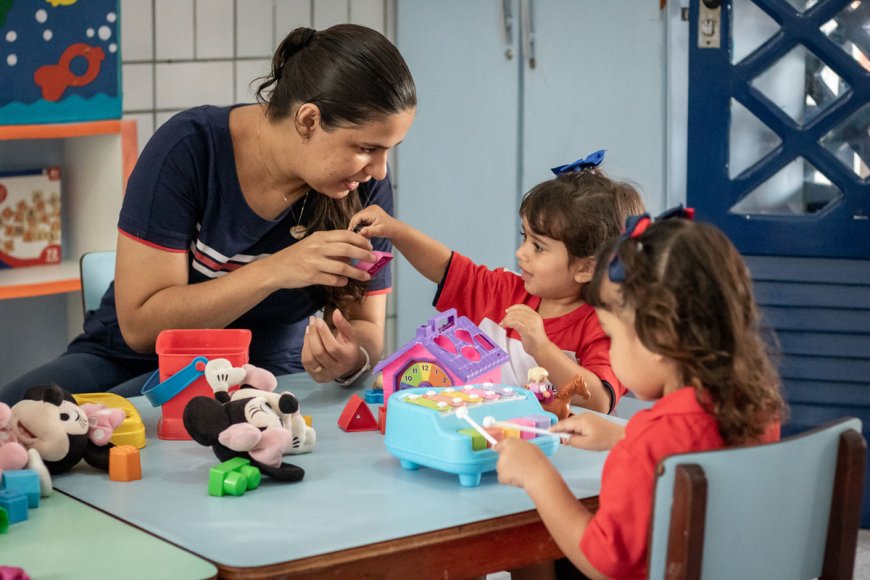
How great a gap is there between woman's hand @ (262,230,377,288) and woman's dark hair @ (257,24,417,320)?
166mm

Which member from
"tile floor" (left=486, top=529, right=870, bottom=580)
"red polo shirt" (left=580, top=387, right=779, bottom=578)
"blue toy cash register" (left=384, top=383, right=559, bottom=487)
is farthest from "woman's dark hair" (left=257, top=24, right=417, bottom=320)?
"tile floor" (left=486, top=529, right=870, bottom=580)

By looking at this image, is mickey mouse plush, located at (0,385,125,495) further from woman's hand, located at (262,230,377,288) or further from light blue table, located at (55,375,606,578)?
woman's hand, located at (262,230,377,288)

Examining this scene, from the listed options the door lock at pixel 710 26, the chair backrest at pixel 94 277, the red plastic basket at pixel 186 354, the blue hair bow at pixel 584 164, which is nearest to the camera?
the red plastic basket at pixel 186 354

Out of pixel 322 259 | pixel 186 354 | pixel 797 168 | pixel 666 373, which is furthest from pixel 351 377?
pixel 797 168

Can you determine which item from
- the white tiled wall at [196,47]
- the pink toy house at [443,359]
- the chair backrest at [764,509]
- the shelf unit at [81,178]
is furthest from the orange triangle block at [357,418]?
the white tiled wall at [196,47]

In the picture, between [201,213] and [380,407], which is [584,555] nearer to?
[380,407]

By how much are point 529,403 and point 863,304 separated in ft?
5.05

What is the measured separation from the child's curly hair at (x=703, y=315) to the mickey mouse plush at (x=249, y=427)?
1.34 ft

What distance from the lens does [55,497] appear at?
4.04ft

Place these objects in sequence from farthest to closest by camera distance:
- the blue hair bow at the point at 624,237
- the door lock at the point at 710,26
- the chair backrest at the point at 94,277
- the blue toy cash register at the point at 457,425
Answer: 1. the door lock at the point at 710,26
2. the chair backrest at the point at 94,277
3. the blue toy cash register at the point at 457,425
4. the blue hair bow at the point at 624,237

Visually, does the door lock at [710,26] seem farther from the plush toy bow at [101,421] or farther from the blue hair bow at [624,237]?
the plush toy bow at [101,421]

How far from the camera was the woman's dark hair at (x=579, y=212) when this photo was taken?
180 cm

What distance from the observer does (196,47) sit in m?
2.90

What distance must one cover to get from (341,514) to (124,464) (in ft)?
0.89
